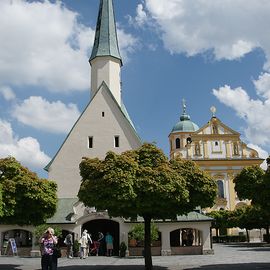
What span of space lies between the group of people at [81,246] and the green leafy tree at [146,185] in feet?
9.23

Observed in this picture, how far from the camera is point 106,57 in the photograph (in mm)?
45844

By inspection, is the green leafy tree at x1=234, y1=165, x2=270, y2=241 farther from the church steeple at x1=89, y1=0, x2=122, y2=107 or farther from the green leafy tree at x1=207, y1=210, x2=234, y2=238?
the green leafy tree at x1=207, y1=210, x2=234, y2=238

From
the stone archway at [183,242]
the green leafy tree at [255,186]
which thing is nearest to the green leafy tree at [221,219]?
the stone archway at [183,242]

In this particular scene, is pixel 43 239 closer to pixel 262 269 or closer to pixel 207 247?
pixel 262 269

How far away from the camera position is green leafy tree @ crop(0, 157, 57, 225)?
1964cm

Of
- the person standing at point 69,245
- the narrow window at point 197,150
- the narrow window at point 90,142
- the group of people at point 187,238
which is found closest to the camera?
the person standing at point 69,245

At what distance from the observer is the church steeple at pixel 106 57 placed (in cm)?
4544

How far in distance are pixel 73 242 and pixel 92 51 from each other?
2312cm

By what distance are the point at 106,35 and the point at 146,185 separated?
31927 mm

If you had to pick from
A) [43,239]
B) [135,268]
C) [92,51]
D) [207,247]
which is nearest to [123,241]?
[207,247]

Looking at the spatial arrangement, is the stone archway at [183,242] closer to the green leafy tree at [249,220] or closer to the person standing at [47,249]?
the green leafy tree at [249,220]

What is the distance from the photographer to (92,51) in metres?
47.4

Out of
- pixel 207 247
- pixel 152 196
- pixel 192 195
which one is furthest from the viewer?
pixel 207 247

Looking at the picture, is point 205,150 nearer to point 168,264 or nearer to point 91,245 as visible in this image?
point 91,245
